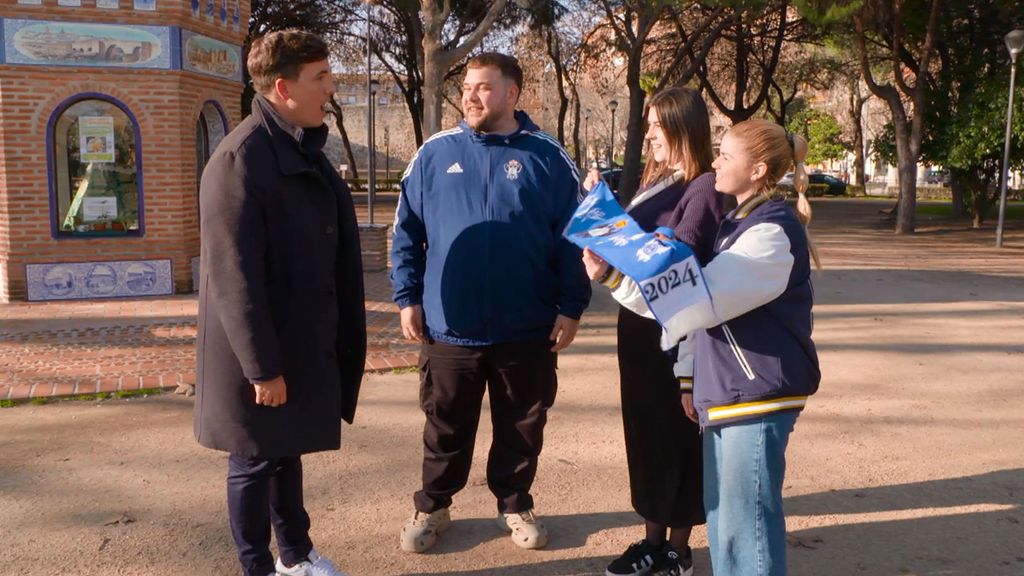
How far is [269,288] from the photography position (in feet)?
10.2

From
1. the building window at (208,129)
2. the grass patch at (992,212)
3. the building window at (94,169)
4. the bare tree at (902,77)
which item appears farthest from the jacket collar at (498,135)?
the grass patch at (992,212)

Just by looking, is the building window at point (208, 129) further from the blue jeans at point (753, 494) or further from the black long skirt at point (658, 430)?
the blue jeans at point (753, 494)

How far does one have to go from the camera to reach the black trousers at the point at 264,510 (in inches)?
126

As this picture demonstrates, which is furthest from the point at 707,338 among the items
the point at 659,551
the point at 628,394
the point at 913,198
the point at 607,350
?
the point at 913,198

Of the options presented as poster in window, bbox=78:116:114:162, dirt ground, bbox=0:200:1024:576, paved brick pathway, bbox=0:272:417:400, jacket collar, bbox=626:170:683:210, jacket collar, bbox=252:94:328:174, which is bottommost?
dirt ground, bbox=0:200:1024:576

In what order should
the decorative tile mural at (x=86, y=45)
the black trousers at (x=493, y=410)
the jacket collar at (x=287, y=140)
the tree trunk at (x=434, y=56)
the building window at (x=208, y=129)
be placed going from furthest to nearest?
1. the tree trunk at (x=434, y=56)
2. the building window at (x=208, y=129)
3. the decorative tile mural at (x=86, y=45)
4. the black trousers at (x=493, y=410)
5. the jacket collar at (x=287, y=140)

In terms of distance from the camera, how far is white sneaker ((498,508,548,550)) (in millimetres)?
3844

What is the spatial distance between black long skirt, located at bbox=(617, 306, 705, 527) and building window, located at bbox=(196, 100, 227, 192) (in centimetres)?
873

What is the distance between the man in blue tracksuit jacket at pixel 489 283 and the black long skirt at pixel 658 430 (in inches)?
14.0

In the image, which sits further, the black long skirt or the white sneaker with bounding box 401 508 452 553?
the white sneaker with bounding box 401 508 452 553

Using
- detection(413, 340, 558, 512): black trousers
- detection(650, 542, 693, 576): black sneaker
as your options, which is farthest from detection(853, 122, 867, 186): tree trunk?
detection(650, 542, 693, 576): black sneaker

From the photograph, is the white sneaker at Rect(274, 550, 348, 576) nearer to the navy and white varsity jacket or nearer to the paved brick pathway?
the navy and white varsity jacket

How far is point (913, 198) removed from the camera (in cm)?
2158

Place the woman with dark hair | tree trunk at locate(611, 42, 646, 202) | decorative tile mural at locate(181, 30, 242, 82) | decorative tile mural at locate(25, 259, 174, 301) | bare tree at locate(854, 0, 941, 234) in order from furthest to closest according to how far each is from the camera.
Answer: tree trunk at locate(611, 42, 646, 202) < bare tree at locate(854, 0, 941, 234) < decorative tile mural at locate(181, 30, 242, 82) < decorative tile mural at locate(25, 259, 174, 301) < the woman with dark hair
